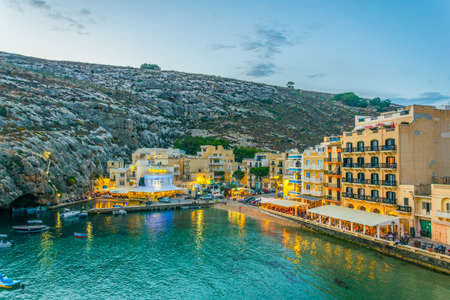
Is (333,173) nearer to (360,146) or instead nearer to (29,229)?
(360,146)

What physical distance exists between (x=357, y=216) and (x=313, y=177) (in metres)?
17.3

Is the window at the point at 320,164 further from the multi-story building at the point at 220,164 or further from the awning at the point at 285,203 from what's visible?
the multi-story building at the point at 220,164

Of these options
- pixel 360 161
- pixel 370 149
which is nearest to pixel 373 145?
pixel 370 149

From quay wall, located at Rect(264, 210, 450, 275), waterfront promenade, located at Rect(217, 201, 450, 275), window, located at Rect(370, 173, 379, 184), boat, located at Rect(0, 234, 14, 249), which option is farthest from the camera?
window, located at Rect(370, 173, 379, 184)

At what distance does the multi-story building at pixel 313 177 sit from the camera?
56406mm

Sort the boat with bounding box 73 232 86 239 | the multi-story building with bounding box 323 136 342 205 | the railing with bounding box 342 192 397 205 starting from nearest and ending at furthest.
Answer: the railing with bounding box 342 192 397 205 → the boat with bounding box 73 232 86 239 → the multi-story building with bounding box 323 136 342 205

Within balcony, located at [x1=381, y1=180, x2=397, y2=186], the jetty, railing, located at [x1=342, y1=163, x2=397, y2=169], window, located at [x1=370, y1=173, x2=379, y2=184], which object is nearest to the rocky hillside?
the jetty

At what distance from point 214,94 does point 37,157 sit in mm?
137085

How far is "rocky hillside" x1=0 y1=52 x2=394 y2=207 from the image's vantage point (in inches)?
2874

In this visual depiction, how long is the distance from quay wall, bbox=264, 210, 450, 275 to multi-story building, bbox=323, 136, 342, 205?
24.7 feet

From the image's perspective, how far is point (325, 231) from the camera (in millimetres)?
46281

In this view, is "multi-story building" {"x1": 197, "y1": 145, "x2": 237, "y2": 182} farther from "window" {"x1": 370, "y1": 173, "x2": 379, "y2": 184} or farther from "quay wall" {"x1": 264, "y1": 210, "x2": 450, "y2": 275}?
"window" {"x1": 370, "y1": 173, "x2": 379, "y2": 184}

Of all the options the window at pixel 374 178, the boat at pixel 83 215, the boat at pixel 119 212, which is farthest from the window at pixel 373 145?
the boat at pixel 83 215

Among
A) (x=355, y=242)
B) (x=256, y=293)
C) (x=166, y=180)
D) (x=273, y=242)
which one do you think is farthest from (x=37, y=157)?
(x=355, y=242)
